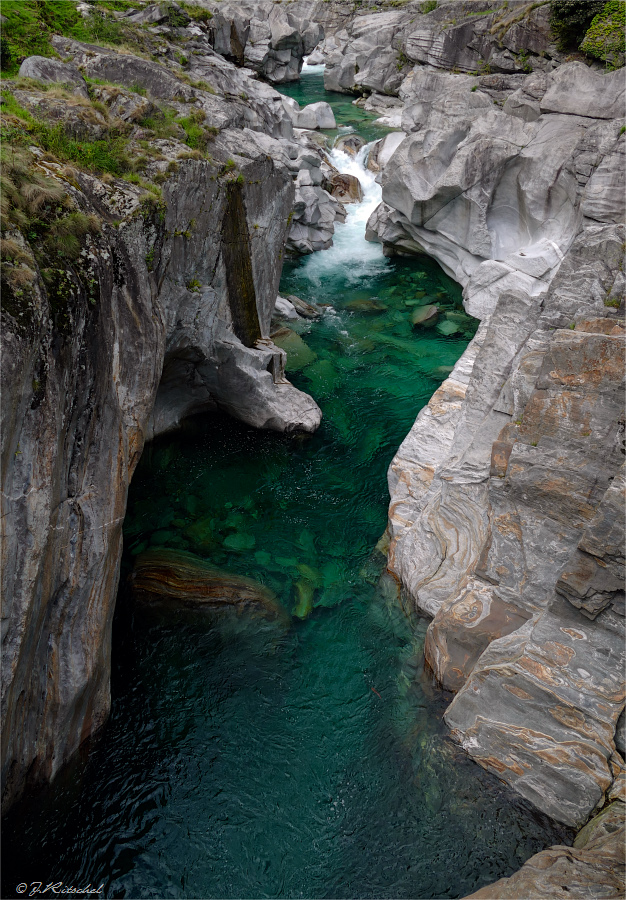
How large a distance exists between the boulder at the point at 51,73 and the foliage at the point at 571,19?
2178cm

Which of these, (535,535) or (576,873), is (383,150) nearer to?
(535,535)

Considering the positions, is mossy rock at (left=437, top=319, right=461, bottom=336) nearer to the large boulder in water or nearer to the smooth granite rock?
the smooth granite rock

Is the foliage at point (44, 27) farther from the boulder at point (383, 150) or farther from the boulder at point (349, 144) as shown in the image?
the boulder at point (349, 144)

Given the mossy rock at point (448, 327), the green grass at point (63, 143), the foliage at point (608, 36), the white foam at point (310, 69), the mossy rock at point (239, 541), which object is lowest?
the mossy rock at point (239, 541)

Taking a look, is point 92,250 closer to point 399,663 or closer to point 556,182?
point 399,663

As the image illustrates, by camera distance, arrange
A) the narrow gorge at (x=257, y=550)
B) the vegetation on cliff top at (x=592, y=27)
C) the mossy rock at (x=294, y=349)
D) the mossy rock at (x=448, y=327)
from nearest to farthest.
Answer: the narrow gorge at (x=257, y=550) < the mossy rock at (x=294, y=349) < the mossy rock at (x=448, y=327) < the vegetation on cliff top at (x=592, y=27)

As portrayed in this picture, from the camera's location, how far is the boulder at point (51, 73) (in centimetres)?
1180

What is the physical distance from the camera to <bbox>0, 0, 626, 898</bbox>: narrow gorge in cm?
750

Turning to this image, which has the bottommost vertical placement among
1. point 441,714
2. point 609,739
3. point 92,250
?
point 441,714

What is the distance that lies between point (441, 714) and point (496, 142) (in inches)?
684

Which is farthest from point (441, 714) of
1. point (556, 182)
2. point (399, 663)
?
point (556, 182)

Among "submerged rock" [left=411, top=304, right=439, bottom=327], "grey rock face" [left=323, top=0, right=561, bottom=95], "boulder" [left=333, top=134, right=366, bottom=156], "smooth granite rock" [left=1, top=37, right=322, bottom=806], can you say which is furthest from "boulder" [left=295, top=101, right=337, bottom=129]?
"smooth granite rock" [left=1, top=37, right=322, bottom=806]

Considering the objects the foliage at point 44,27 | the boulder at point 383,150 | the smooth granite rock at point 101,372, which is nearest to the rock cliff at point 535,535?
the smooth granite rock at point 101,372

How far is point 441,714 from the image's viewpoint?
9281 mm
